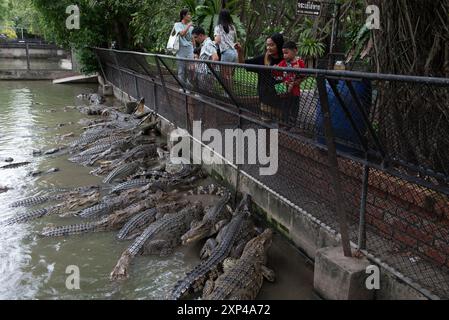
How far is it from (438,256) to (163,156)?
17.3ft

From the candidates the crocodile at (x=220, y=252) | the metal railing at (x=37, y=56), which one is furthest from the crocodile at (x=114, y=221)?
the metal railing at (x=37, y=56)

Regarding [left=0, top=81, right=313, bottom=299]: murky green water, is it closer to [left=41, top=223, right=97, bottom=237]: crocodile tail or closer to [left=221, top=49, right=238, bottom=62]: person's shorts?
[left=41, top=223, right=97, bottom=237]: crocodile tail

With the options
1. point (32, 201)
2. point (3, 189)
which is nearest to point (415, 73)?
point (32, 201)

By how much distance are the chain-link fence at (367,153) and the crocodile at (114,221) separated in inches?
56.9

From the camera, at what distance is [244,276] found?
3408 millimetres

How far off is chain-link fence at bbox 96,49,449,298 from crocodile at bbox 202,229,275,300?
630 mm

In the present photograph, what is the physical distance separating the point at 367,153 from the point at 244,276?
1.43 metres

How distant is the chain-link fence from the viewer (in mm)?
2623

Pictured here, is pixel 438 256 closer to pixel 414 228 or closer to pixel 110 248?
pixel 414 228

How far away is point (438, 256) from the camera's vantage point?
2.75 metres

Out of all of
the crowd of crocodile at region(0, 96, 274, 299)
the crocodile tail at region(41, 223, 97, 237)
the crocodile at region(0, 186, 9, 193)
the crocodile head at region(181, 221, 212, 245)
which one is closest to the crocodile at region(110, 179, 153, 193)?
the crowd of crocodile at region(0, 96, 274, 299)

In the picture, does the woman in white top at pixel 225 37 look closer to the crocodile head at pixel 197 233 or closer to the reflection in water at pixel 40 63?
the crocodile head at pixel 197 233

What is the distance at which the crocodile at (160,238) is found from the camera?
4.07 metres

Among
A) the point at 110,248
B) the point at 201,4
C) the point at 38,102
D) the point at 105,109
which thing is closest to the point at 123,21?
the point at 38,102
